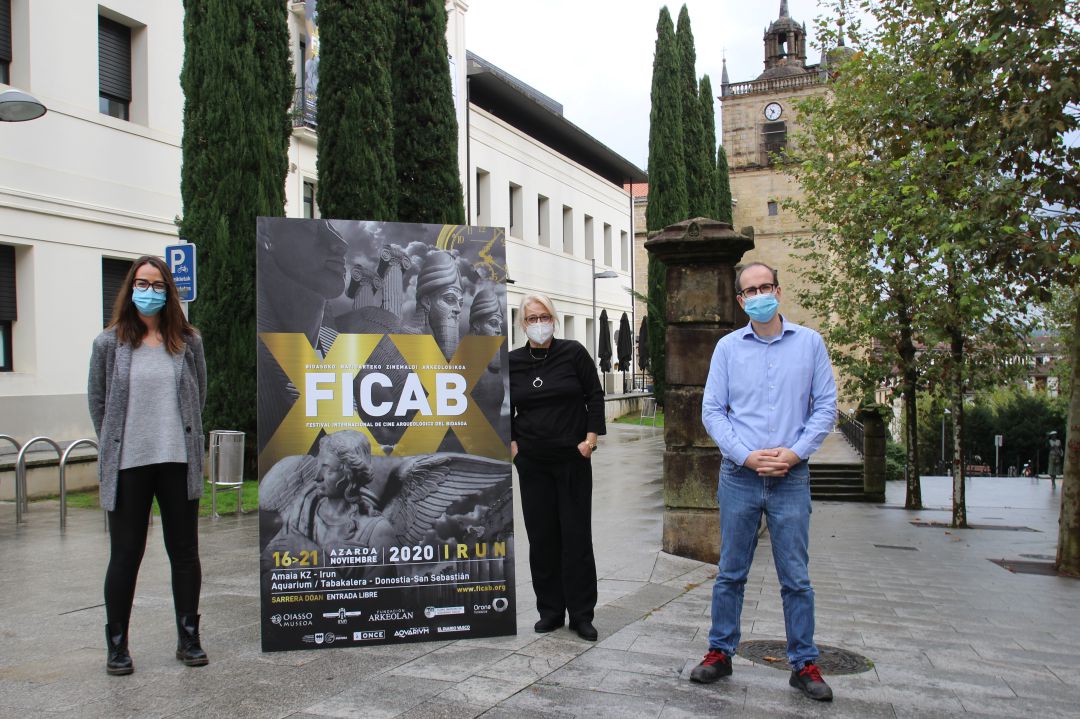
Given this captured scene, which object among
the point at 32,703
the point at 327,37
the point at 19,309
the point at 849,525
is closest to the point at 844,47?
the point at 849,525

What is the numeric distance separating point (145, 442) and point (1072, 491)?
37.6 feet

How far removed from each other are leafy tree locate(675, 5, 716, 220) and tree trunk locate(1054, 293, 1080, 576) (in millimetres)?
22503

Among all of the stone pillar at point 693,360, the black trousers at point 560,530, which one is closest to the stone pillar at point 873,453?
the stone pillar at point 693,360

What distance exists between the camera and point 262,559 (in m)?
4.90

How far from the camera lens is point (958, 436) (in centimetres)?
2038

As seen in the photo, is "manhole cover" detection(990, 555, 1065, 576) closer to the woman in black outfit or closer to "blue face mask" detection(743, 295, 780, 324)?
the woman in black outfit

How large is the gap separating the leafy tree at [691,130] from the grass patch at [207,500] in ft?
80.1

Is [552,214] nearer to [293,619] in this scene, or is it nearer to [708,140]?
[708,140]

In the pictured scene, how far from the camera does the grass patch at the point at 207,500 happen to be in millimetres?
11086

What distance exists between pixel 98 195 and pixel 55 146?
1084 millimetres

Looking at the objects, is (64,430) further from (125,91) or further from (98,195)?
(125,91)

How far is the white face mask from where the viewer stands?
5371 millimetres

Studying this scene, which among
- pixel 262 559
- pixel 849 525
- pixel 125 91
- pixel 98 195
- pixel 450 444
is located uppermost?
pixel 125 91

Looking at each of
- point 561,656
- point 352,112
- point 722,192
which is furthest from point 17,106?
point 722,192
